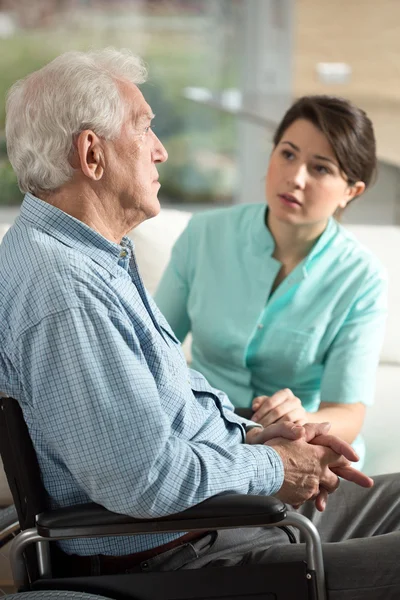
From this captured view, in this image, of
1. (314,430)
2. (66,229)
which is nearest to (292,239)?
(314,430)

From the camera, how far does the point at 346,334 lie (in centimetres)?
209

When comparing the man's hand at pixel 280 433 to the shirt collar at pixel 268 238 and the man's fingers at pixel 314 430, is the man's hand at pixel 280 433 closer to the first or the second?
the man's fingers at pixel 314 430

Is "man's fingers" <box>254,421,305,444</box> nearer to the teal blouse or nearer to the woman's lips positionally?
the teal blouse

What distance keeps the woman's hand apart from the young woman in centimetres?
14

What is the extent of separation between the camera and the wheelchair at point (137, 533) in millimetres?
1294

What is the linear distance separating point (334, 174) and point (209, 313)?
458mm

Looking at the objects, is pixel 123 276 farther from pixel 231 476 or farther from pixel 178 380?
pixel 231 476

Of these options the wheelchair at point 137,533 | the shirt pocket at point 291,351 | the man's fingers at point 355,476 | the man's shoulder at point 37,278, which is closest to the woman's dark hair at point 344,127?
the shirt pocket at point 291,351

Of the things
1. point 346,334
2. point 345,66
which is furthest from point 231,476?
point 345,66

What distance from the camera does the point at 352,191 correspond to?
2.24m

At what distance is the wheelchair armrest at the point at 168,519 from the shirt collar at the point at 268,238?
951 millimetres

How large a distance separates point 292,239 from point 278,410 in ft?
1.69

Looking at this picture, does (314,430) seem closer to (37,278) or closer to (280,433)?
(280,433)

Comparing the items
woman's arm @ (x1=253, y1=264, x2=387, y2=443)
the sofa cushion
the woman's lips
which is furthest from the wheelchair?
the woman's lips
